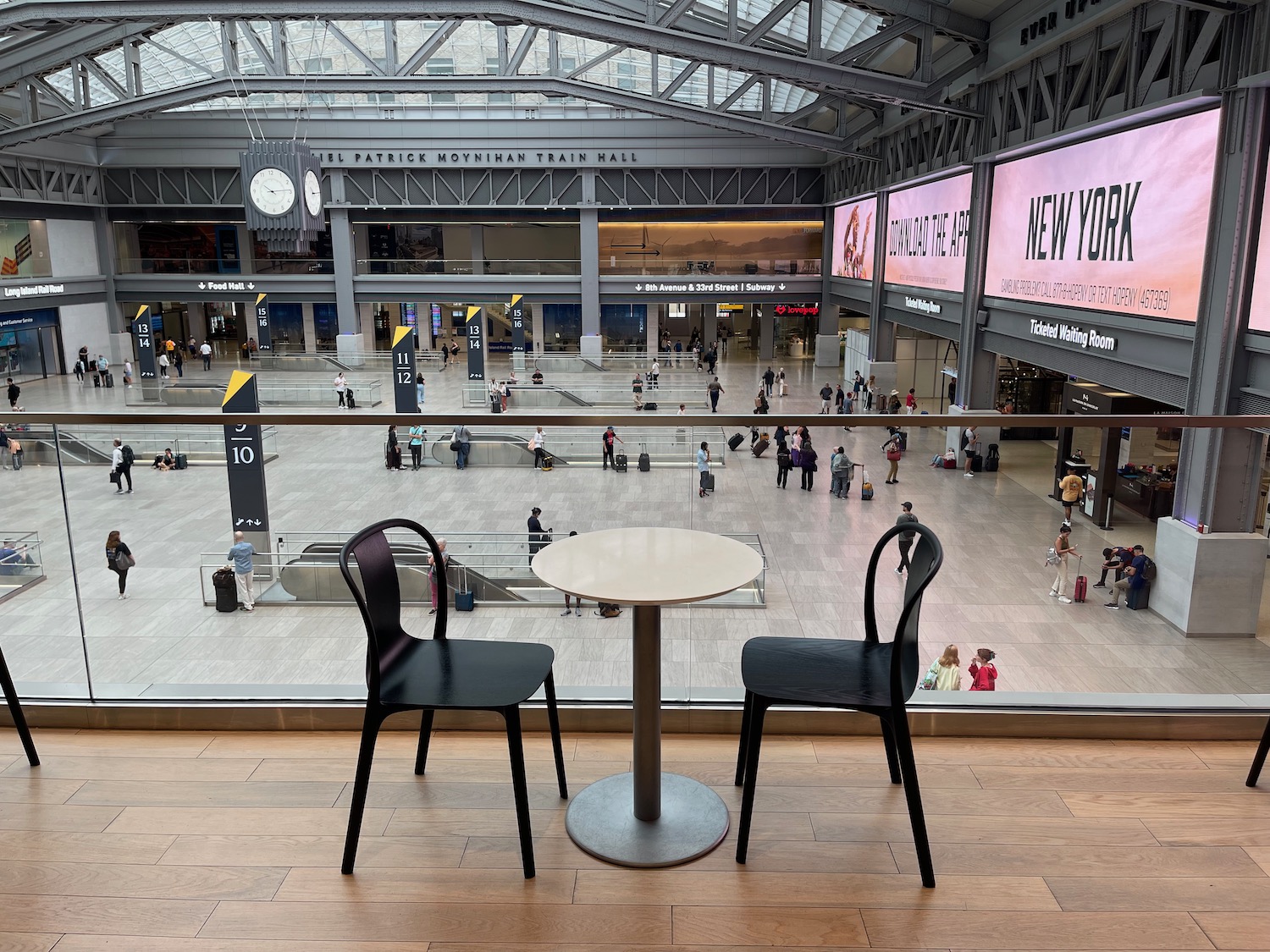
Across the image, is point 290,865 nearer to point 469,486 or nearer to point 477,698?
point 477,698

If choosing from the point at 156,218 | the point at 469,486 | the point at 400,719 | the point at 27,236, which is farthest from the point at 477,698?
the point at 156,218

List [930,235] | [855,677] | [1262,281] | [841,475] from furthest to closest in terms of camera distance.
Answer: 1. [930,235]
2. [1262,281]
3. [841,475]
4. [855,677]

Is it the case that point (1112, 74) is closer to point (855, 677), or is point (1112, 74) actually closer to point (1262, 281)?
point (1262, 281)

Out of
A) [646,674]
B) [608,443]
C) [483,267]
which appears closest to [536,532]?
[608,443]

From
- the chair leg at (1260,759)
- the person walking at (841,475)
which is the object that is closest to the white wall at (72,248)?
the person walking at (841,475)

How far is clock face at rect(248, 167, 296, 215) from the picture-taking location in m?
21.5

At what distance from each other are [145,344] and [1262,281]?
29.5 meters

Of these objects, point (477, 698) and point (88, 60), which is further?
point (88, 60)

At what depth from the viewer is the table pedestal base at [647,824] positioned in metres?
2.56

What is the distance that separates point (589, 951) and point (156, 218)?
3905cm

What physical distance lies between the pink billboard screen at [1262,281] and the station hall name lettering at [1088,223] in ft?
7.39

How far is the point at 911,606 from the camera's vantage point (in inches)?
95.3

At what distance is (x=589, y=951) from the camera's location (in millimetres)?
2215

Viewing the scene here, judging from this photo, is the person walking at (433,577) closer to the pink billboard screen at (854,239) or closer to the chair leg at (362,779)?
the chair leg at (362,779)
